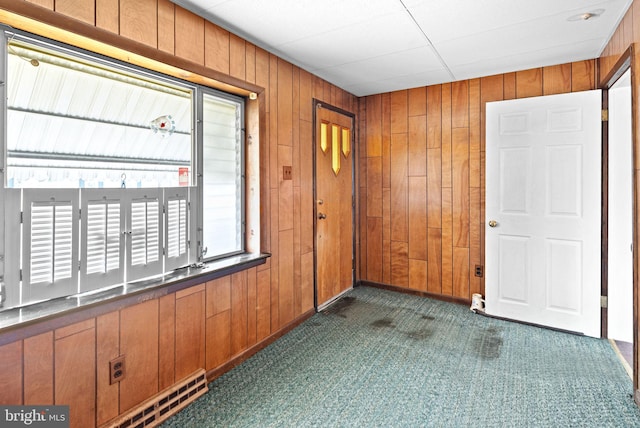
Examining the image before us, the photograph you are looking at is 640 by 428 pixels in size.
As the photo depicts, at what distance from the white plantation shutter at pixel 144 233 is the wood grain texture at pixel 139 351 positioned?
0.20m

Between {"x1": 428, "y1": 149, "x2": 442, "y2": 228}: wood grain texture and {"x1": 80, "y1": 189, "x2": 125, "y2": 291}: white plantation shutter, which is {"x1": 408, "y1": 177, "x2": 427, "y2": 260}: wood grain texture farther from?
{"x1": 80, "y1": 189, "x2": 125, "y2": 291}: white plantation shutter

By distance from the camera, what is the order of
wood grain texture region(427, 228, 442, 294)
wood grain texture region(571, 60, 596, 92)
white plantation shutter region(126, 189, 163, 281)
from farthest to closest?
wood grain texture region(427, 228, 442, 294) < wood grain texture region(571, 60, 596, 92) < white plantation shutter region(126, 189, 163, 281)

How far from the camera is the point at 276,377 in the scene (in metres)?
2.39

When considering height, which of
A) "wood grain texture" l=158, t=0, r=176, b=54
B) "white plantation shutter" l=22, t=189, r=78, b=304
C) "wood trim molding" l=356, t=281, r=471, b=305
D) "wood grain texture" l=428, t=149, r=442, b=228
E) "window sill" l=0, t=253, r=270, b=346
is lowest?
"wood trim molding" l=356, t=281, r=471, b=305

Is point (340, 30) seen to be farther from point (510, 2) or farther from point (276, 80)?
point (510, 2)

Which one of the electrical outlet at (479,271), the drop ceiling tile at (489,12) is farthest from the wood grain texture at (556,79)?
the electrical outlet at (479,271)

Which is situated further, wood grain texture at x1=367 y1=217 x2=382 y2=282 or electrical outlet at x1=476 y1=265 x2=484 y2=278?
wood grain texture at x1=367 y1=217 x2=382 y2=282

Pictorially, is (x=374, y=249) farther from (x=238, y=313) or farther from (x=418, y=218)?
(x=238, y=313)

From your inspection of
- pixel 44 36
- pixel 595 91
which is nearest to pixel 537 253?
pixel 595 91

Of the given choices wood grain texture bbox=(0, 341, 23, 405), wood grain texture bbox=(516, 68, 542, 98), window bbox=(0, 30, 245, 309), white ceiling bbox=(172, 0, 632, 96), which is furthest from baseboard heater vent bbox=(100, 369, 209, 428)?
wood grain texture bbox=(516, 68, 542, 98)

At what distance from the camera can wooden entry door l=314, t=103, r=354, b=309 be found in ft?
12.0

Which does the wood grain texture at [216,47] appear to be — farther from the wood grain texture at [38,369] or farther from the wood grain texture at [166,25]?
the wood grain texture at [38,369]

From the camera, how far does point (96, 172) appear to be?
1.88m

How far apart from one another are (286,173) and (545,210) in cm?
239
